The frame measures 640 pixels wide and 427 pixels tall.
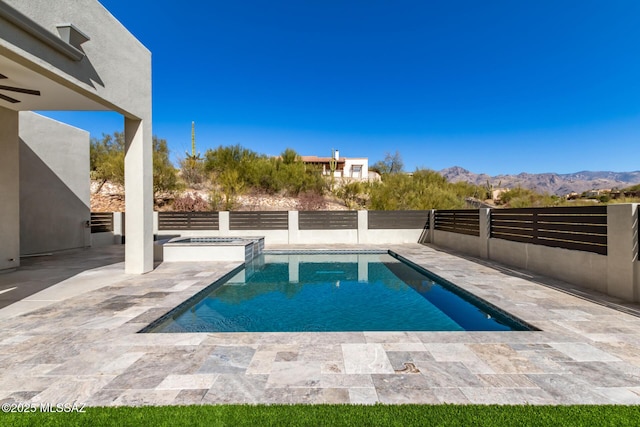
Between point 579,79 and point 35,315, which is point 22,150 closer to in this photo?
point 35,315

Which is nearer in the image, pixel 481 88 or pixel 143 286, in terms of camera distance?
pixel 143 286

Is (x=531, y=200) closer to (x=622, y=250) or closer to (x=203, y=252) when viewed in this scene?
(x=622, y=250)

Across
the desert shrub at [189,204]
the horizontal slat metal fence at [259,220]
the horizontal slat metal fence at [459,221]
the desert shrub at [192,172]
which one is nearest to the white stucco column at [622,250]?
the horizontal slat metal fence at [459,221]

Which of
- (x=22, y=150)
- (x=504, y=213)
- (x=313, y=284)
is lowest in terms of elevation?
(x=313, y=284)

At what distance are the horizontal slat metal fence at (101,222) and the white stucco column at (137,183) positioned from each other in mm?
7367

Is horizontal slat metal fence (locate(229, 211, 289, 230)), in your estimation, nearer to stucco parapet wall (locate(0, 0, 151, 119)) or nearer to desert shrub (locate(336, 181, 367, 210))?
stucco parapet wall (locate(0, 0, 151, 119))

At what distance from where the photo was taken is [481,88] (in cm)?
2153

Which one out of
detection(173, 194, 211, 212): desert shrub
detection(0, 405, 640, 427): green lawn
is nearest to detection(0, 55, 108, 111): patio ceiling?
detection(0, 405, 640, 427): green lawn

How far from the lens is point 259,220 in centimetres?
1280

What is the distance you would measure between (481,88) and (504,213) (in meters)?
17.9

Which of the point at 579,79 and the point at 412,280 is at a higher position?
the point at 579,79

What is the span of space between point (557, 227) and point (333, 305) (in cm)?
489

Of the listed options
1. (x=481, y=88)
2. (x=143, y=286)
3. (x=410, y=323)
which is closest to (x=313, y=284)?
(x=410, y=323)

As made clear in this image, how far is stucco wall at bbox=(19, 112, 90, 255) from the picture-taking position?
8805 mm
